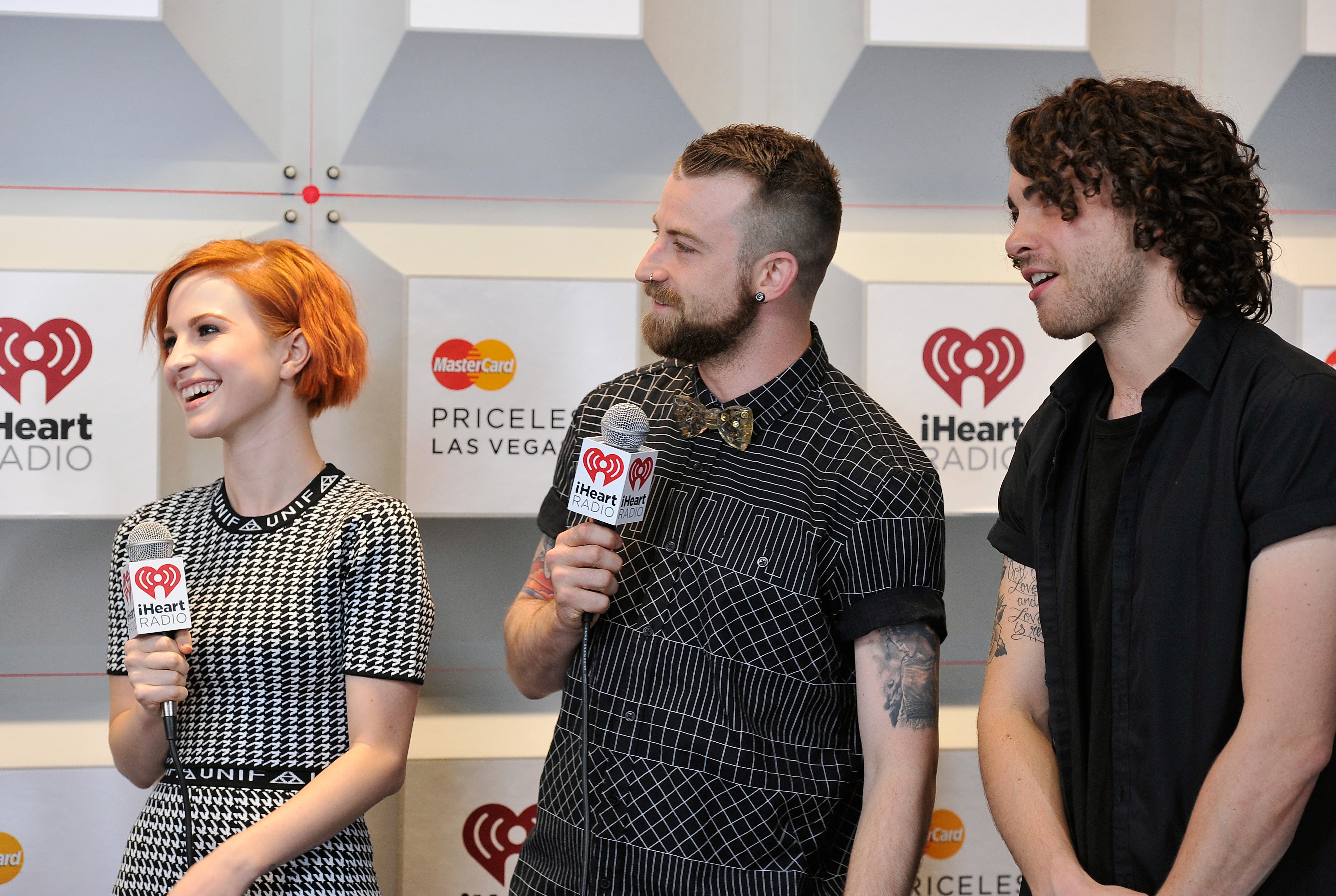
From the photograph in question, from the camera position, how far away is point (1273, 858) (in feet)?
4.00

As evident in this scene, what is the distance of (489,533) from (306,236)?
80 cm

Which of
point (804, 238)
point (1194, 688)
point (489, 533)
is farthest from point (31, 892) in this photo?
point (1194, 688)

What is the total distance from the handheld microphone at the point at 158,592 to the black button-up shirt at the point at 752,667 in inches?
22.0

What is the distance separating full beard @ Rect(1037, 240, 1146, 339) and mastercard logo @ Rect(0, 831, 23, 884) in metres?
2.26

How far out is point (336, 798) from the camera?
1619 millimetres

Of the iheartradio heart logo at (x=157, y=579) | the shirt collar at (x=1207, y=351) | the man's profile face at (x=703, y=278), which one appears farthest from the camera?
the man's profile face at (x=703, y=278)

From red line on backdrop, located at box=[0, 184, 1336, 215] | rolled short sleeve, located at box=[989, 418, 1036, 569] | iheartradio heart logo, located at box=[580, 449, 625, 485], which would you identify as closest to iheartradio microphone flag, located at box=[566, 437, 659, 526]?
iheartradio heart logo, located at box=[580, 449, 625, 485]

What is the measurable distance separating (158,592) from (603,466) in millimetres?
692

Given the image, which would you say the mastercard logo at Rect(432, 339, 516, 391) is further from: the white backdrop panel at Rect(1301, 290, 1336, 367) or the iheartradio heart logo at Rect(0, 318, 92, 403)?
the white backdrop panel at Rect(1301, 290, 1336, 367)

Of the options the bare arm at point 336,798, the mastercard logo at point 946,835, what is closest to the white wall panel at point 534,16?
the bare arm at point 336,798

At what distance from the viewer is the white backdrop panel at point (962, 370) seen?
246 cm

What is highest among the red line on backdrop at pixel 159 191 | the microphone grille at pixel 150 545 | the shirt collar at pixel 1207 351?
the red line on backdrop at pixel 159 191

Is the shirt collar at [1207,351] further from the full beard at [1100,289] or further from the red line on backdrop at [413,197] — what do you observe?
the red line on backdrop at [413,197]

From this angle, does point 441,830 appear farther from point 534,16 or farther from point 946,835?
point 534,16
